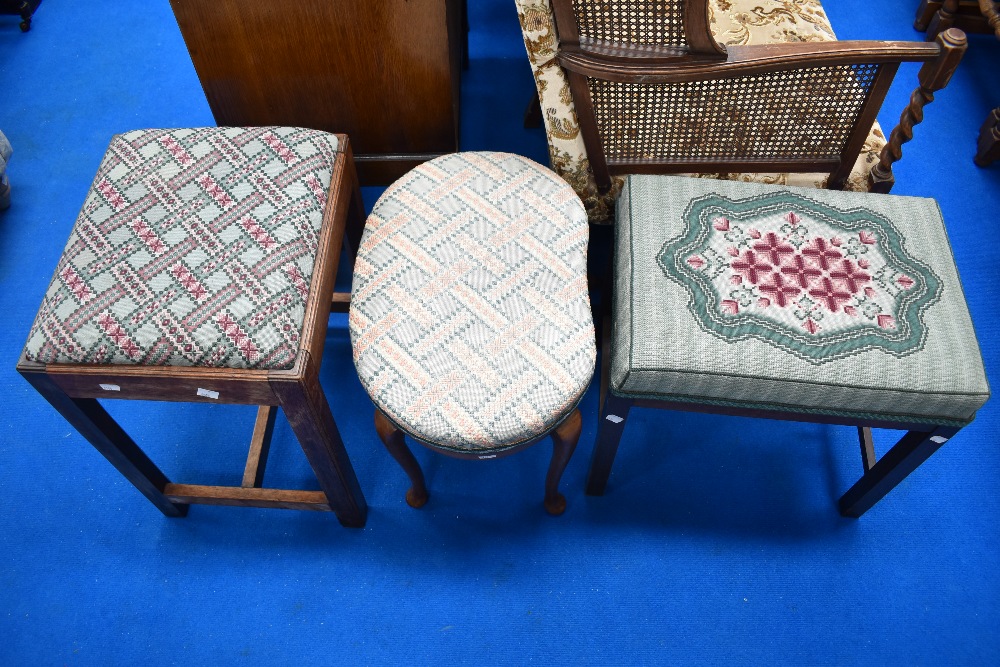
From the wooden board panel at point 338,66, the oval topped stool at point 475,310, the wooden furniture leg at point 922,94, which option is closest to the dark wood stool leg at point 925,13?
the wooden furniture leg at point 922,94

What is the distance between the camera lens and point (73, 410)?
54.1 inches

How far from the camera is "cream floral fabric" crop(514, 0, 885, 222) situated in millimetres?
1393

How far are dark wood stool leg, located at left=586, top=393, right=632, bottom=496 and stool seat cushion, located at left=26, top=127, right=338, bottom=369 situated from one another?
0.59 meters

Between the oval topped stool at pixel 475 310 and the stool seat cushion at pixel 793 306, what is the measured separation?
0.12 metres

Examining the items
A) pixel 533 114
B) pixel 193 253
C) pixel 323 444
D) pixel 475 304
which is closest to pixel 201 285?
pixel 193 253

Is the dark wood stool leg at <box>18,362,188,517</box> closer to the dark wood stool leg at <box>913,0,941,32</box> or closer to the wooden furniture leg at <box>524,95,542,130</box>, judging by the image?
the wooden furniture leg at <box>524,95,542,130</box>

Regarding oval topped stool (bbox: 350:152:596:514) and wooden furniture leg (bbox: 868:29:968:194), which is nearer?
oval topped stool (bbox: 350:152:596:514)

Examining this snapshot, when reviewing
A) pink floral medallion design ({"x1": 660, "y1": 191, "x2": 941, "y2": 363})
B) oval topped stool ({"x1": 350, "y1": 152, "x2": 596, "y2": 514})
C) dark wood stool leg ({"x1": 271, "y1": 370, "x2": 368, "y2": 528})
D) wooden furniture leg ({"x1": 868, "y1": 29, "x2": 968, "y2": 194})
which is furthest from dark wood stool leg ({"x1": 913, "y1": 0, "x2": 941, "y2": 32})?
dark wood stool leg ({"x1": 271, "y1": 370, "x2": 368, "y2": 528})

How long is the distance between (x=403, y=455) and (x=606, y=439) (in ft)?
1.34

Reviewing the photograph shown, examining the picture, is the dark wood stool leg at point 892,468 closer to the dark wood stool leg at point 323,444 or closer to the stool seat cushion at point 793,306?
the stool seat cushion at point 793,306

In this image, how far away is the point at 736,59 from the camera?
1383 mm

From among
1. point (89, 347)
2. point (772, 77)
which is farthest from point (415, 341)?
point (772, 77)

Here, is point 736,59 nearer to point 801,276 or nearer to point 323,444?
point 801,276

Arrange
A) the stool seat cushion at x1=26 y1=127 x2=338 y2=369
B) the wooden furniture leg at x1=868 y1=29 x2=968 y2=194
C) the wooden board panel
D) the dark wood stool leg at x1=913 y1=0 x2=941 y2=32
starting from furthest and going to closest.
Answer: the dark wood stool leg at x1=913 y1=0 x2=941 y2=32, the wooden board panel, the wooden furniture leg at x1=868 y1=29 x2=968 y2=194, the stool seat cushion at x1=26 y1=127 x2=338 y2=369
